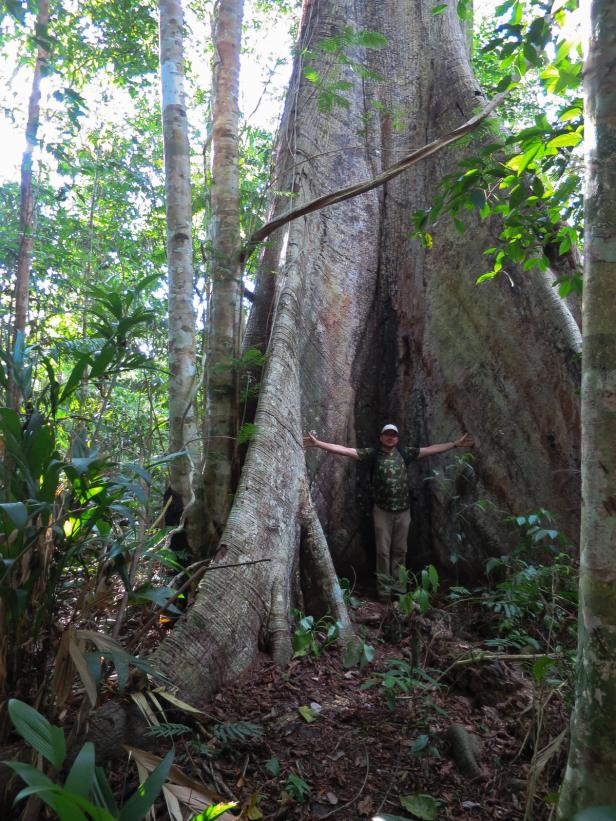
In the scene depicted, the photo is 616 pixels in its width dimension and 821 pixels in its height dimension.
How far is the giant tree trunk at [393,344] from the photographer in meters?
4.28

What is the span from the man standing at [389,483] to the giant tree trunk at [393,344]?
0.22 meters

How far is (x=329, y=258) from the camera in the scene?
550 cm

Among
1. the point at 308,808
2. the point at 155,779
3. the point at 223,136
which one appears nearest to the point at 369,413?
the point at 223,136

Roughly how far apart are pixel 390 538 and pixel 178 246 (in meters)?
2.89

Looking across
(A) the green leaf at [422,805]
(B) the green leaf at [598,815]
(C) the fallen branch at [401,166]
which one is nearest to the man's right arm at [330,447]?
(C) the fallen branch at [401,166]

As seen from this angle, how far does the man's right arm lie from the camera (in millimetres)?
4750

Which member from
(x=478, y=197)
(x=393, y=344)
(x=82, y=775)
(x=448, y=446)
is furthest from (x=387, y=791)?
(x=393, y=344)

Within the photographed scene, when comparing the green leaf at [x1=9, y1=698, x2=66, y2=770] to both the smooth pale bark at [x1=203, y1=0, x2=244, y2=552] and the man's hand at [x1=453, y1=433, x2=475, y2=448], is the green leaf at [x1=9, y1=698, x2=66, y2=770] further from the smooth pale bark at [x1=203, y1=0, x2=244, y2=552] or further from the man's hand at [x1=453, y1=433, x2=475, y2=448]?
the man's hand at [x1=453, y1=433, x2=475, y2=448]

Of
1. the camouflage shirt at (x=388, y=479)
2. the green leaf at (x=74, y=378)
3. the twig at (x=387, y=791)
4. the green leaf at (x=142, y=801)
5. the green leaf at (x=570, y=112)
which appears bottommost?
the twig at (x=387, y=791)

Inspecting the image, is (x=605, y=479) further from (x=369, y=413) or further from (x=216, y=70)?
(x=216, y=70)

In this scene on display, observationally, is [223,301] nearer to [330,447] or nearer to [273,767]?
[330,447]

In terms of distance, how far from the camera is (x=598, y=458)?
1730 millimetres

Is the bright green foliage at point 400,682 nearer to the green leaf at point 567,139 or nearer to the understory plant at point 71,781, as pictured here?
the understory plant at point 71,781

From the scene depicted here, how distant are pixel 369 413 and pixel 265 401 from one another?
1.69 meters
